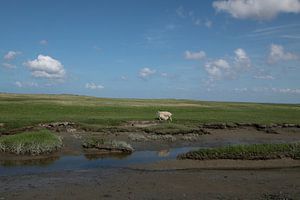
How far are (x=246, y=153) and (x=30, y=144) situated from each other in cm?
1453

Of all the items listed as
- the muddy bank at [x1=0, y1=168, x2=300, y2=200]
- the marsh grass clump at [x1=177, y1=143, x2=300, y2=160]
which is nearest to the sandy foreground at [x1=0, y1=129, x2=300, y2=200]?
the muddy bank at [x1=0, y1=168, x2=300, y2=200]

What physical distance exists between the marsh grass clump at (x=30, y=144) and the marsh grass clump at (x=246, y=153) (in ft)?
30.4

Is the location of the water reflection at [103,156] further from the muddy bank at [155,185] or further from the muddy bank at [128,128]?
the muddy bank at [128,128]

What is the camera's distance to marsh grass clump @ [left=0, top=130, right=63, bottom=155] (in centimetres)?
2855

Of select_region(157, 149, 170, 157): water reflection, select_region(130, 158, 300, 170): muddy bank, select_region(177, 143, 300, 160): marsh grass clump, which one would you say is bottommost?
select_region(157, 149, 170, 157): water reflection

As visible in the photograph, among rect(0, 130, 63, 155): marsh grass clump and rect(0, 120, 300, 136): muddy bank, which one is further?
rect(0, 120, 300, 136): muddy bank

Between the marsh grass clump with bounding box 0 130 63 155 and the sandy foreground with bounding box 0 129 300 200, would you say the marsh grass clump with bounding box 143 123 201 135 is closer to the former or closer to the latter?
the marsh grass clump with bounding box 0 130 63 155

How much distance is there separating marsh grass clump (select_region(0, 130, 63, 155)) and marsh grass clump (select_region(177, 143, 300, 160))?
9.26m

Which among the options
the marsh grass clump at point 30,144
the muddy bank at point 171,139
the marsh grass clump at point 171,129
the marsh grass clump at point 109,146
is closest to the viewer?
the marsh grass clump at point 30,144

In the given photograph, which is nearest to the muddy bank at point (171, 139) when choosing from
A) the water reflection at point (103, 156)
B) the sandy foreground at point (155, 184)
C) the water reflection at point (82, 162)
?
the water reflection at point (103, 156)

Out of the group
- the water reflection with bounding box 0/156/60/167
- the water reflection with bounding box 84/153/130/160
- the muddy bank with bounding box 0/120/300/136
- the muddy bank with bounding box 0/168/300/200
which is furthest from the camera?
Answer: the muddy bank with bounding box 0/120/300/136

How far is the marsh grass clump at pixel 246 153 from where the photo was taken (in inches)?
1047

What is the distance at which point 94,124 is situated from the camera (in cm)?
4341

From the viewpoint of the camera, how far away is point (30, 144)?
1134 inches
